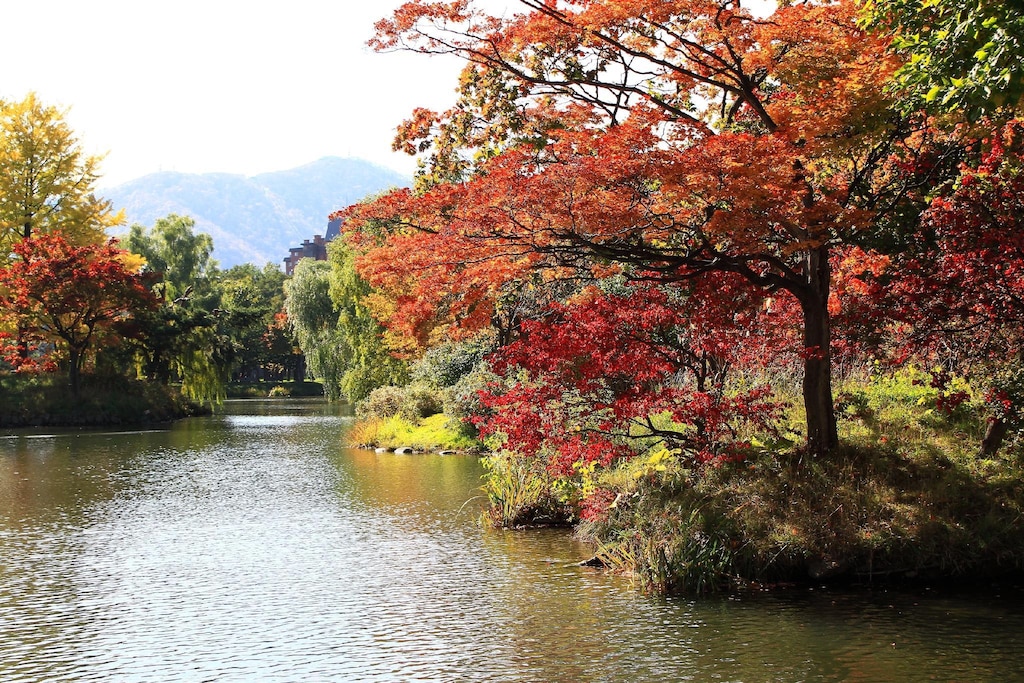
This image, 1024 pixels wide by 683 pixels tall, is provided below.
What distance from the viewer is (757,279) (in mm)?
10320

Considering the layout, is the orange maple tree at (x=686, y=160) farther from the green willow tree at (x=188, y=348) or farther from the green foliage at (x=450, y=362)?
the green willow tree at (x=188, y=348)

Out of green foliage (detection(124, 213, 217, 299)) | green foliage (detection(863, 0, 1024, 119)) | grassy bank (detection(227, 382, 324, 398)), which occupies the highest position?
green foliage (detection(124, 213, 217, 299))

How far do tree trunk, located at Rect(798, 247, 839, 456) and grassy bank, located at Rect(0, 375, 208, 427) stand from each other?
1054 inches

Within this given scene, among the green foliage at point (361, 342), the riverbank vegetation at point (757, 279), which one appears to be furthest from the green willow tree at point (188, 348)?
the riverbank vegetation at point (757, 279)

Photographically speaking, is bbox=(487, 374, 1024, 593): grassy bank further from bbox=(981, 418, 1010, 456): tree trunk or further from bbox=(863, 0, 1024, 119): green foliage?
bbox=(863, 0, 1024, 119): green foliage

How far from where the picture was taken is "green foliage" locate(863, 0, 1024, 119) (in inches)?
229

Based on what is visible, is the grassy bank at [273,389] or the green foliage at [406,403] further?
the grassy bank at [273,389]

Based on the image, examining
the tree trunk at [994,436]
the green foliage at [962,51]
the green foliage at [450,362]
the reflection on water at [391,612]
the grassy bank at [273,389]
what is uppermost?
the green foliage at [962,51]

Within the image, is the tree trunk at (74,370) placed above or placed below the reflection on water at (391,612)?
above

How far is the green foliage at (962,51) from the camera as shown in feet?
19.1

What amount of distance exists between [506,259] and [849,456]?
4223 mm

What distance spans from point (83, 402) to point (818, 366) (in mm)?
27751

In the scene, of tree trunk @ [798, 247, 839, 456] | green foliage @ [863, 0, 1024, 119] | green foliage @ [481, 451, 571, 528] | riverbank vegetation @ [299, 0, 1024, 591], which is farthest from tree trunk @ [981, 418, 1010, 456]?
green foliage @ [481, 451, 571, 528]

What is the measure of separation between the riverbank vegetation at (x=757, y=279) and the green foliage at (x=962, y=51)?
0.10m
